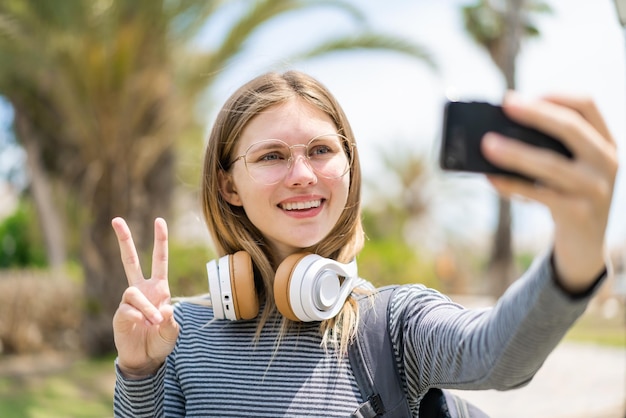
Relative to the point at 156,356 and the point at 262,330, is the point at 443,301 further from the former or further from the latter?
the point at 156,356

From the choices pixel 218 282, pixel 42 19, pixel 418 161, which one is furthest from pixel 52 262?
pixel 218 282

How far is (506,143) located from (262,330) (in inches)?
40.7

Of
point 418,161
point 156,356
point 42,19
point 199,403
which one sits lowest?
point 199,403

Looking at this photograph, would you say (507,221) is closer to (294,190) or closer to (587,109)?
(294,190)

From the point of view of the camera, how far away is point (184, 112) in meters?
9.91

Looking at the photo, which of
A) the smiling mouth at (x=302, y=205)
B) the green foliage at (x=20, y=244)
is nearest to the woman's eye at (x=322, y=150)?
the smiling mouth at (x=302, y=205)

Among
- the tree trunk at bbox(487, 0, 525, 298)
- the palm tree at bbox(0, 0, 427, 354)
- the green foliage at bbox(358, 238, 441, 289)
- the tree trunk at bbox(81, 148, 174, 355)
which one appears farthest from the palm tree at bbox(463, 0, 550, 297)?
the tree trunk at bbox(81, 148, 174, 355)

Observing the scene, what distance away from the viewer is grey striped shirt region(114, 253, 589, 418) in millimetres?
1113

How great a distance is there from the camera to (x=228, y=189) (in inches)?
79.0

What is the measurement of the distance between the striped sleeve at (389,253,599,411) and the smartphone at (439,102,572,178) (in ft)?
0.64

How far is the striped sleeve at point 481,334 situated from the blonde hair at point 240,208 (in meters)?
0.33

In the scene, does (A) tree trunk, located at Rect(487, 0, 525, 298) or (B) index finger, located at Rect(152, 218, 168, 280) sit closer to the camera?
(B) index finger, located at Rect(152, 218, 168, 280)

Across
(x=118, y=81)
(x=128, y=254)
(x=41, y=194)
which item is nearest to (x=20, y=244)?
(x=41, y=194)

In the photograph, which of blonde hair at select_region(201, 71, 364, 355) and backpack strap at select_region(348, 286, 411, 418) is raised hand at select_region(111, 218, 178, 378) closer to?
blonde hair at select_region(201, 71, 364, 355)
